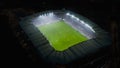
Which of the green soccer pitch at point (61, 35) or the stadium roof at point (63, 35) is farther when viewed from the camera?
the green soccer pitch at point (61, 35)

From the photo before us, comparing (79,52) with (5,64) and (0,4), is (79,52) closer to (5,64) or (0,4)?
(5,64)

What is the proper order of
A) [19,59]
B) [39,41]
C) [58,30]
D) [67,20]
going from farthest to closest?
1. [67,20]
2. [58,30]
3. [19,59]
4. [39,41]

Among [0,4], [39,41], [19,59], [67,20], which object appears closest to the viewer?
[39,41]

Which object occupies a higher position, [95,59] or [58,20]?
[58,20]

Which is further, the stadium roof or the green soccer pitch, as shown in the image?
the green soccer pitch

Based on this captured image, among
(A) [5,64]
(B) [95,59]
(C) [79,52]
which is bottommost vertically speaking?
(A) [5,64]

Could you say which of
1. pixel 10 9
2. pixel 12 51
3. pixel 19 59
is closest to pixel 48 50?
pixel 19 59

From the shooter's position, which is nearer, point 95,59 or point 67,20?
point 95,59
